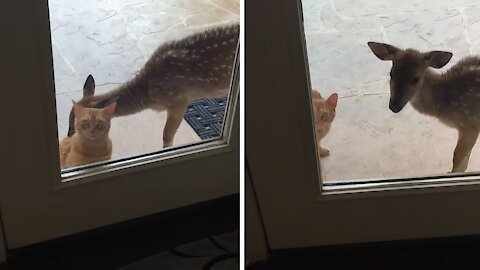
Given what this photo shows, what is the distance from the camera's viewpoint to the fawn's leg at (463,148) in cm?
66

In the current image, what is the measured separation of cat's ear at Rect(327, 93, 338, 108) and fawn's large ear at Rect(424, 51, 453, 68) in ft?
0.33

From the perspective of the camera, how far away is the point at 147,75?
0.68 m

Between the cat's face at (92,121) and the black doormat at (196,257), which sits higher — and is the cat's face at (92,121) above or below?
above

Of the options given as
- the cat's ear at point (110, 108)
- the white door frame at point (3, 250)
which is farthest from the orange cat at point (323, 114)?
the white door frame at point (3, 250)

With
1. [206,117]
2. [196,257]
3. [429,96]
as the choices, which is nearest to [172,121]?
[206,117]

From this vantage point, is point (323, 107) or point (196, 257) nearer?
point (323, 107)

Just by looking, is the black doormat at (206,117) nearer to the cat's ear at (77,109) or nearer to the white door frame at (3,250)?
the cat's ear at (77,109)

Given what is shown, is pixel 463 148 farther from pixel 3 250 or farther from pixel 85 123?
pixel 3 250

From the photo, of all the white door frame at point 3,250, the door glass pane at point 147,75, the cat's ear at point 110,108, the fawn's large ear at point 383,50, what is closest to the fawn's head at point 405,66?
the fawn's large ear at point 383,50

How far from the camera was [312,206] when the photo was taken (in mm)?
635

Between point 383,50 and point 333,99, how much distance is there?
0.24 feet

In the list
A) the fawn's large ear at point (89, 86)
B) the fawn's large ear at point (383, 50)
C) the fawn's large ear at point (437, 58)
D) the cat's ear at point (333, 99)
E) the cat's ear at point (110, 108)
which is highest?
the fawn's large ear at point (383, 50)

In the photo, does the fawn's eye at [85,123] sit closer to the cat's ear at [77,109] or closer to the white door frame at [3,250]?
the cat's ear at [77,109]

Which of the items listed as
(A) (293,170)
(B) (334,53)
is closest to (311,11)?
(B) (334,53)
